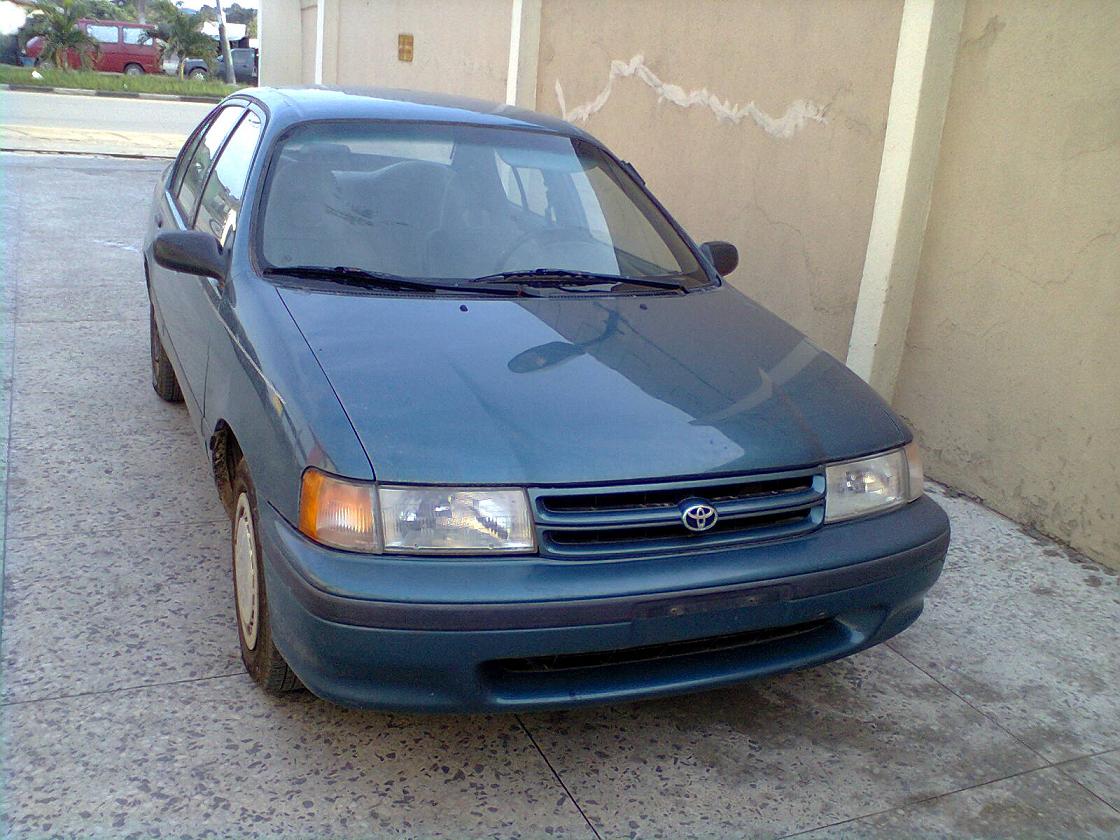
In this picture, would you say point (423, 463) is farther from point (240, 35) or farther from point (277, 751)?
point (240, 35)

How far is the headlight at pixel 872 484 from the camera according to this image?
277 centimetres

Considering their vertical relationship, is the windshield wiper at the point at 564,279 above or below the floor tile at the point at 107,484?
above

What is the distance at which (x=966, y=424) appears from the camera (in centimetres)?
468

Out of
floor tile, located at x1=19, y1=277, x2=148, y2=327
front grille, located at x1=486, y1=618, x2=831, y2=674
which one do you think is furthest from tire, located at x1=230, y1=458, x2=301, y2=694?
floor tile, located at x1=19, y1=277, x2=148, y2=327

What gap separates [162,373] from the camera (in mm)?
5023

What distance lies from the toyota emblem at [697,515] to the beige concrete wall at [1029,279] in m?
2.25

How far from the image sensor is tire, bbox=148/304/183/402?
4949mm

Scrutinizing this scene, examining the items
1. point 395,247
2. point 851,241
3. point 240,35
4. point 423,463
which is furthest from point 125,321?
point 240,35

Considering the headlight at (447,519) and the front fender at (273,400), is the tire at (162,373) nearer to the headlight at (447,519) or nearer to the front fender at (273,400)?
the front fender at (273,400)

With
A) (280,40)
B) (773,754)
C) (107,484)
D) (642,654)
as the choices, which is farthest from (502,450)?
(280,40)

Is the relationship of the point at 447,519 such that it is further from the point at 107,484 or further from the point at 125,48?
the point at 125,48

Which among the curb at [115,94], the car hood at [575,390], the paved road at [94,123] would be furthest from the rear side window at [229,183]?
the curb at [115,94]

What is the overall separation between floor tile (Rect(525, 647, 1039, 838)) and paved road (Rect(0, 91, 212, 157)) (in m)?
12.6

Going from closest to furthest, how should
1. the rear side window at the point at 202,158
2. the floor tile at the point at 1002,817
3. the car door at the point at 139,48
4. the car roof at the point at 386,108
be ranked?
the floor tile at the point at 1002,817
the car roof at the point at 386,108
the rear side window at the point at 202,158
the car door at the point at 139,48
